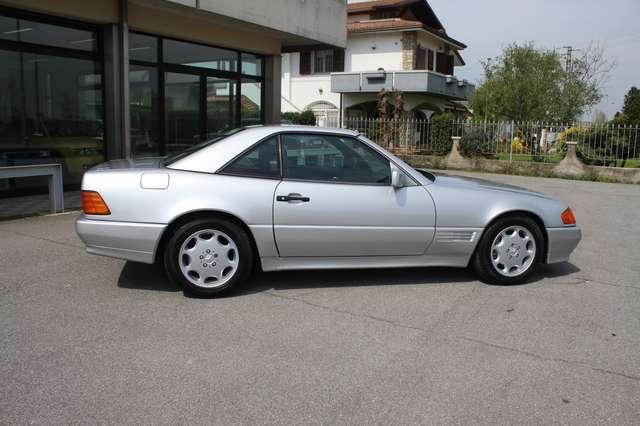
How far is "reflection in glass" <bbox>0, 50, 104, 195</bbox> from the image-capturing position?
9.85m

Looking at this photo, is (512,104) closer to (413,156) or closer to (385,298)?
(413,156)

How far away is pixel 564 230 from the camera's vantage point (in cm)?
577

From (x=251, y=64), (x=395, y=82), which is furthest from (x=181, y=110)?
(x=395, y=82)

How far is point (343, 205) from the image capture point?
5199 millimetres

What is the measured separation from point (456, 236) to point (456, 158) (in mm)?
15775

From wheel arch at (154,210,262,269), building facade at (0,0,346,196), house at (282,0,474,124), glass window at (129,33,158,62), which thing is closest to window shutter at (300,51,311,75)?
house at (282,0,474,124)

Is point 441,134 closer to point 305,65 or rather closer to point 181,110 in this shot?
point 181,110

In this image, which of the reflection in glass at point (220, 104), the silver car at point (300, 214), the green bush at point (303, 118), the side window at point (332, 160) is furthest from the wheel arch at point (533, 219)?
the green bush at point (303, 118)

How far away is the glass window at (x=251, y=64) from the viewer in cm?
1438

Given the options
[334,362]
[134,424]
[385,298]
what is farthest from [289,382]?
[385,298]

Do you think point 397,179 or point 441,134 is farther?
point 441,134

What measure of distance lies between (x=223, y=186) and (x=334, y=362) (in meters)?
1.88

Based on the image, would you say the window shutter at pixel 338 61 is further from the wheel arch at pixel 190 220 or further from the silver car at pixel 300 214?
the wheel arch at pixel 190 220

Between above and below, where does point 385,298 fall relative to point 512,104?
below
